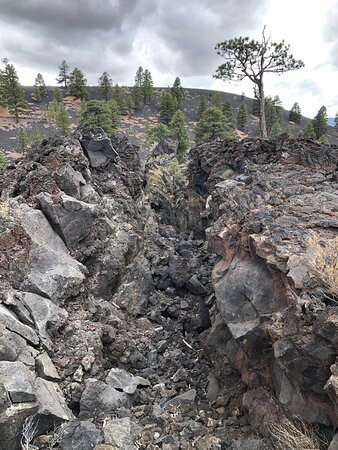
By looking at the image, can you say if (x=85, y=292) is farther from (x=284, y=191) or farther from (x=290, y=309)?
(x=284, y=191)

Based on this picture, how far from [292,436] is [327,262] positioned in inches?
146

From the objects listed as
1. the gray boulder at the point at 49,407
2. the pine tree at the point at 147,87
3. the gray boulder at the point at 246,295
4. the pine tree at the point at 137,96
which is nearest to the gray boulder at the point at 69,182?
the gray boulder at the point at 246,295

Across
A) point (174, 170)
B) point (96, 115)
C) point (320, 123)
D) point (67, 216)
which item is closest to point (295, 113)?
point (320, 123)

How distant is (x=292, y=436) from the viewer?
6105mm

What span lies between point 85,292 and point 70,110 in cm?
7751

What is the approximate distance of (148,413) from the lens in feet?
29.3

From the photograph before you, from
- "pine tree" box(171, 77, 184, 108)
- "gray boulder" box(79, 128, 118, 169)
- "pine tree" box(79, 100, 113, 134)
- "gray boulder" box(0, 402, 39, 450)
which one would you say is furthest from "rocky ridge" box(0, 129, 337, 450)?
"pine tree" box(171, 77, 184, 108)

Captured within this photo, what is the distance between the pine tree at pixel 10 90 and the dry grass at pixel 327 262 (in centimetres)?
7216

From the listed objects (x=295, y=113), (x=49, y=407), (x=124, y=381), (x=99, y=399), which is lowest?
(x=124, y=381)

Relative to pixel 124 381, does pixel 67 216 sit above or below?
above

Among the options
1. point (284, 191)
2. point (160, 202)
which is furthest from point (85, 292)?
point (160, 202)

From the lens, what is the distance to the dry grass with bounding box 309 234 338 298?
6773 mm

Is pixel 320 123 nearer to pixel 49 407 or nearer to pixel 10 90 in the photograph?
pixel 10 90

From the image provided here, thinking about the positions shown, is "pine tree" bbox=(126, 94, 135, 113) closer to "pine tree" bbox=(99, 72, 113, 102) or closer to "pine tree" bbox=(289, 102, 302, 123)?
"pine tree" bbox=(99, 72, 113, 102)
